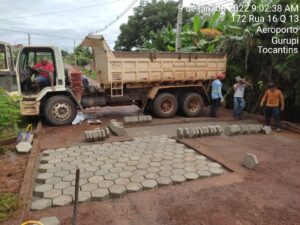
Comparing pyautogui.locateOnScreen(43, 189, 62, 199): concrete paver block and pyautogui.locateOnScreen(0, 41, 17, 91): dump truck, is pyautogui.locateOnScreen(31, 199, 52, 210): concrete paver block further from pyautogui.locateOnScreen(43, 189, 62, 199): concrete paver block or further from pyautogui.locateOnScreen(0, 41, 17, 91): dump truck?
pyautogui.locateOnScreen(0, 41, 17, 91): dump truck

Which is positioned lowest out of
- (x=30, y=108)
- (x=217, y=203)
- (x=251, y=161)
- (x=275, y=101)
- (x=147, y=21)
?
(x=217, y=203)

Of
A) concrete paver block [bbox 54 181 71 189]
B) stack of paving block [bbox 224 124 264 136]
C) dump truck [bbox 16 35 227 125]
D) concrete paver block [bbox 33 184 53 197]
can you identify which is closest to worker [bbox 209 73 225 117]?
dump truck [bbox 16 35 227 125]

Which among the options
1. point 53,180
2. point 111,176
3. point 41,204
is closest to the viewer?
point 41,204

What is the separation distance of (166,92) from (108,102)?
2.03 m

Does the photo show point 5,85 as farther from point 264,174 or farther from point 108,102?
point 264,174

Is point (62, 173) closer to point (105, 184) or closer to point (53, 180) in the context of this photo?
point (53, 180)

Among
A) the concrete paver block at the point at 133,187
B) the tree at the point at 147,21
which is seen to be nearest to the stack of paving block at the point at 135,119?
the concrete paver block at the point at 133,187

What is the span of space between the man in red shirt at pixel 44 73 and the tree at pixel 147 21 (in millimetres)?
21325

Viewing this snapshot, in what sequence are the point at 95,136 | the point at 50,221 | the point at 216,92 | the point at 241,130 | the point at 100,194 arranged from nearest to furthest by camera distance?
the point at 50,221, the point at 100,194, the point at 95,136, the point at 241,130, the point at 216,92

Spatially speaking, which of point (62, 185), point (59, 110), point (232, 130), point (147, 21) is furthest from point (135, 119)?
point (147, 21)

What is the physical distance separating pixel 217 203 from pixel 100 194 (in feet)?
5.58

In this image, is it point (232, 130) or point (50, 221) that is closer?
point (50, 221)

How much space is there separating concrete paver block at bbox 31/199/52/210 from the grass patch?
232 millimetres

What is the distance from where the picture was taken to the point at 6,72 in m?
8.45
